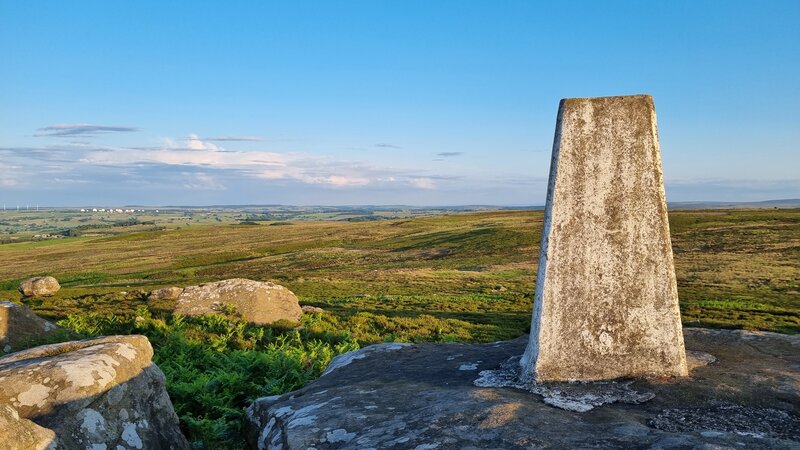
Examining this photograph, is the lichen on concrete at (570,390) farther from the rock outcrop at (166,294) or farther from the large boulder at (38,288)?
the large boulder at (38,288)

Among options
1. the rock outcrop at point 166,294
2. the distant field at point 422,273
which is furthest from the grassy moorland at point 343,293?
the rock outcrop at point 166,294

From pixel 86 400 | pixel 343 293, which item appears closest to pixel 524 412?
pixel 86 400

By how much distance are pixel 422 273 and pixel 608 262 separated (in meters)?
42.0

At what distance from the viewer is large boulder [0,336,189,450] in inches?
211

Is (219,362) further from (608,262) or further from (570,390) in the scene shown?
(608,262)

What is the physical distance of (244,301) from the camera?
20.8 metres

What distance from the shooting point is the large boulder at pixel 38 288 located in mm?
36219

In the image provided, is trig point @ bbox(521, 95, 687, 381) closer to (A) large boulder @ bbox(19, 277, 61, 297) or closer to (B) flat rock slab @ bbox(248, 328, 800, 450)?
(B) flat rock slab @ bbox(248, 328, 800, 450)

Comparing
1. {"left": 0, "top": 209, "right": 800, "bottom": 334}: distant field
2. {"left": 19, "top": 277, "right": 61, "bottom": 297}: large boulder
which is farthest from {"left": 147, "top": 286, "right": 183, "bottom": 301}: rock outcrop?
{"left": 19, "top": 277, "right": 61, "bottom": 297}: large boulder

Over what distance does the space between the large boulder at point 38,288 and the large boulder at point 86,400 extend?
35.7 meters

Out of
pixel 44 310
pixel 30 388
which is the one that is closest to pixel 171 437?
pixel 30 388

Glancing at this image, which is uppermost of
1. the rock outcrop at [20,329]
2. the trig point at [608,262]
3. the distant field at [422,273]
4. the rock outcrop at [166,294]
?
the trig point at [608,262]

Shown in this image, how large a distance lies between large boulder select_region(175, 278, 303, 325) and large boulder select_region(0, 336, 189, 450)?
41.1 ft

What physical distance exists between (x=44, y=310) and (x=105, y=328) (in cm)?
815
